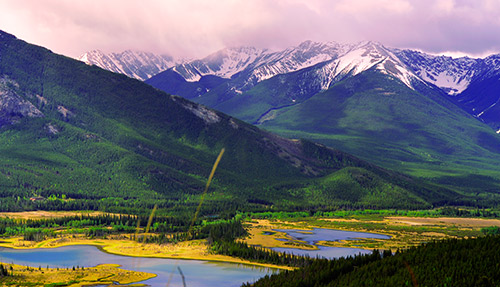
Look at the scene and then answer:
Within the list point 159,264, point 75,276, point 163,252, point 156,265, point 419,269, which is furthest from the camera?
point 163,252

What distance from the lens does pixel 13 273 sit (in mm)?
143875

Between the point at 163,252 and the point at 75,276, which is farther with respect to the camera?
the point at 163,252

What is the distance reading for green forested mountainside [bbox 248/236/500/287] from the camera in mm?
Result: 105981

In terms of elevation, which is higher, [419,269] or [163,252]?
[419,269]

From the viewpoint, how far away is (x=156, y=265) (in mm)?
167875

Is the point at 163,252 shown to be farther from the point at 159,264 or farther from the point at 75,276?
the point at 75,276

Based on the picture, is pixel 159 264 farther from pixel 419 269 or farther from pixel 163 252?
pixel 419 269

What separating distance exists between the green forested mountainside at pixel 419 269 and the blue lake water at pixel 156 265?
23683 millimetres

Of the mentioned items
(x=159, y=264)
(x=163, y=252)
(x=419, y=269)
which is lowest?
(x=159, y=264)

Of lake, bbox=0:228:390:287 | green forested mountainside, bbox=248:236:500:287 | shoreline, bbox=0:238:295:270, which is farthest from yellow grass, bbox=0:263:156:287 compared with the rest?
green forested mountainside, bbox=248:236:500:287

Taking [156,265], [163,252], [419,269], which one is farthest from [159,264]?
[419,269]

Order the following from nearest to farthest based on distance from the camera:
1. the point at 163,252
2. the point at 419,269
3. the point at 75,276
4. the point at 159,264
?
the point at 419,269, the point at 75,276, the point at 159,264, the point at 163,252

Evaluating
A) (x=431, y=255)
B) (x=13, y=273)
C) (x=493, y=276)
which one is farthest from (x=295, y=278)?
(x=13, y=273)

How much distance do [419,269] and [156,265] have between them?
7801 cm
